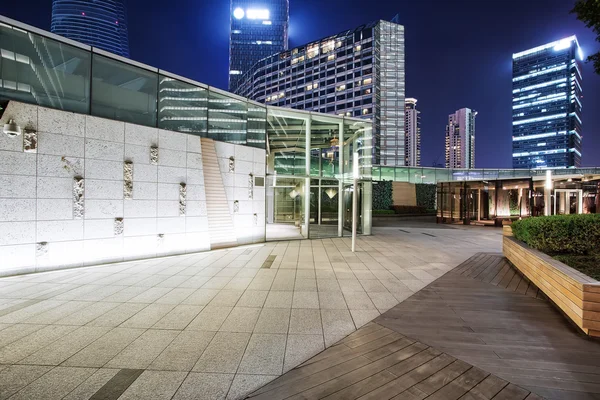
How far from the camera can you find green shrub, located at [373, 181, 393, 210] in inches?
1156

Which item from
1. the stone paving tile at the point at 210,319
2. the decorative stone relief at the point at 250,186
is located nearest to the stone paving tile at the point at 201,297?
the stone paving tile at the point at 210,319

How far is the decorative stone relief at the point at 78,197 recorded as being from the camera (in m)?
7.40

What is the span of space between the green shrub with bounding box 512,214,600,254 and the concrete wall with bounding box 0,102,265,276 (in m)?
9.90

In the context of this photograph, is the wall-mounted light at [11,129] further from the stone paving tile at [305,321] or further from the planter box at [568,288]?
the planter box at [568,288]

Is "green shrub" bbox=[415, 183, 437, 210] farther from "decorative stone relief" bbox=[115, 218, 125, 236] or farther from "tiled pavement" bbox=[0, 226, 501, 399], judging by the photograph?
"decorative stone relief" bbox=[115, 218, 125, 236]

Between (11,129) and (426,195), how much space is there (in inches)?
1340

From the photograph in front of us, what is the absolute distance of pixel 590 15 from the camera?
259 inches

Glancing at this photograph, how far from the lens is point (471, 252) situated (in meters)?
10.1

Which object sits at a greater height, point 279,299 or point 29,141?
point 29,141

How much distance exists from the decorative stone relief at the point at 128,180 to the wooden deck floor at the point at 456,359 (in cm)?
775

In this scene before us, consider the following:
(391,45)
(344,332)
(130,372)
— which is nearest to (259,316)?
(344,332)

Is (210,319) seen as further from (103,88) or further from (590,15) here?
(590,15)

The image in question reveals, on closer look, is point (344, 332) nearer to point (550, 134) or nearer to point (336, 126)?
point (336, 126)

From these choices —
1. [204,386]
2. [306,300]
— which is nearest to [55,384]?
[204,386]
